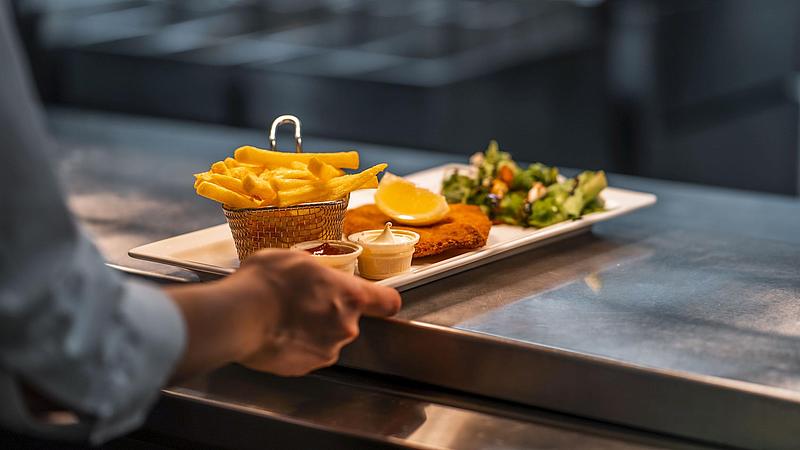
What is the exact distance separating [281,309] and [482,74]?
8.14 ft

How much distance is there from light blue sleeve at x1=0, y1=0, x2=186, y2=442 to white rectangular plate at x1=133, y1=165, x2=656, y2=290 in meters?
0.51

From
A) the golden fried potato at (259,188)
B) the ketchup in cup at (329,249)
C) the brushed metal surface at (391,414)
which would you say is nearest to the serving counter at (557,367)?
the brushed metal surface at (391,414)

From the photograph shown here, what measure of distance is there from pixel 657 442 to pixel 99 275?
0.65 metres

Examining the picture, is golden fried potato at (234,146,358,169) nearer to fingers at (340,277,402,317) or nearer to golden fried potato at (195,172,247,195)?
golden fried potato at (195,172,247,195)

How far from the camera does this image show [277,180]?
1404 millimetres

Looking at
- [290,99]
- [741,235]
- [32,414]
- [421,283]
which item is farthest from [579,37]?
[32,414]

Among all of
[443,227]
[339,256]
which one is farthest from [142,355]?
[443,227]

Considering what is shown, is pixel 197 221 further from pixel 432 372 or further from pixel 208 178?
pixel 432 372

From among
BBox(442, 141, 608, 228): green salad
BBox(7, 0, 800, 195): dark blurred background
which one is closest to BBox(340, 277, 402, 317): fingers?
BBox(442, 141, 608, 228): green salad

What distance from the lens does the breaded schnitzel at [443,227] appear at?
148 centimetres

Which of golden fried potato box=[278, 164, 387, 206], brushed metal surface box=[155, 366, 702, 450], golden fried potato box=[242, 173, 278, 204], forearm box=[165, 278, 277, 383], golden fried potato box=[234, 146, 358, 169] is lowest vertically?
brushed metal surface box=[155, 366, 702, 450]

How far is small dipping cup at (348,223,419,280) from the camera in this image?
1.39 metres

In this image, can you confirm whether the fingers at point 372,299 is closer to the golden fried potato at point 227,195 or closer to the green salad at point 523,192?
the golden fried potato at point 227,195

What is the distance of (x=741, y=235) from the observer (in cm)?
182
